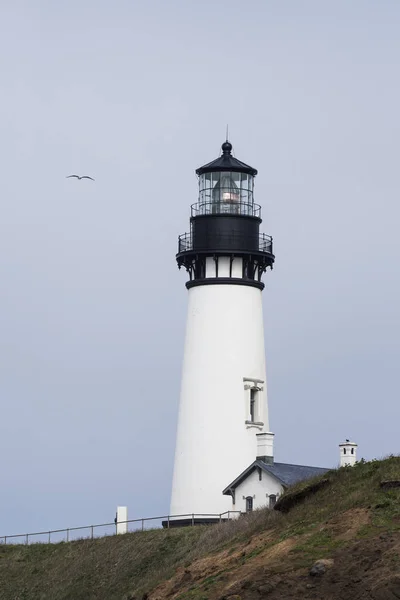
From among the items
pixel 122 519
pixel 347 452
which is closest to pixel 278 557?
pixel 347 452

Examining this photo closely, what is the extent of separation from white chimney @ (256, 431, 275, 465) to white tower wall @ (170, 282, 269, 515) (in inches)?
73.5

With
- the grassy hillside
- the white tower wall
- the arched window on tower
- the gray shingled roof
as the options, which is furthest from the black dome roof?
the grassy hillside

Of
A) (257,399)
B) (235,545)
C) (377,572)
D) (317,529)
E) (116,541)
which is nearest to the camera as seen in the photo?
(377,572)

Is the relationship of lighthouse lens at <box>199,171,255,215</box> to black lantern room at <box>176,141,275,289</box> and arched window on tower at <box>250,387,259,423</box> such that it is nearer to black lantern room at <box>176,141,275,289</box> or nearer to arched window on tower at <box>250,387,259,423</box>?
black lantern room at <box>176,141,275,289</box>

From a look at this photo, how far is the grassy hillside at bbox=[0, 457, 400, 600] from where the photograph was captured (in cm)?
3728

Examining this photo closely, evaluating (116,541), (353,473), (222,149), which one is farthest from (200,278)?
(353,473)

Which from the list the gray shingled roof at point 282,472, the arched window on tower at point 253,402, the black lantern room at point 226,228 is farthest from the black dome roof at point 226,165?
the gray shingled roof at point 282,472

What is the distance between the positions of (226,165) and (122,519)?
16.4 m

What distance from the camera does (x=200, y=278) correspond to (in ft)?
217

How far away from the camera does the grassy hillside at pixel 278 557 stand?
122ft

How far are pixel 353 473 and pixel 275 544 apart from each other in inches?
192

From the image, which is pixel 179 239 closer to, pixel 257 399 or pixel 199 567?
pixel 257 399

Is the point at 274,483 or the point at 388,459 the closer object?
the point at 388,459

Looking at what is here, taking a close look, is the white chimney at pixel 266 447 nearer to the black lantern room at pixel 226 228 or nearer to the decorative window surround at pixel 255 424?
the decorative window surround at pixel 255 424
